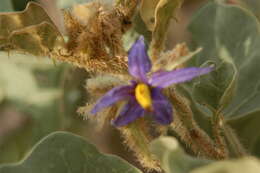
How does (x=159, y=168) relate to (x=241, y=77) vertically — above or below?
below

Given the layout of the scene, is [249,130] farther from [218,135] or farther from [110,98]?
[110,98]

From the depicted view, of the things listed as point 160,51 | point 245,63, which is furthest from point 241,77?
point 160,51

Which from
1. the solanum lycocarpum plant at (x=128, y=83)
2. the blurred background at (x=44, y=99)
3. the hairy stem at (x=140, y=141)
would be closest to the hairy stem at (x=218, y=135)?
the solanum lycocarpum plant at (x=128, y=83)

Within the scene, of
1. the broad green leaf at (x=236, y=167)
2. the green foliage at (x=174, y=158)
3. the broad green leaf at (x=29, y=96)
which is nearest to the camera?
the broad green leaf at (x=236, y=167)

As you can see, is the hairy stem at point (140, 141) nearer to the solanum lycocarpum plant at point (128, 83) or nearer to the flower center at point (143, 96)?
the solanum lycocarpum plant at point (128, 83)

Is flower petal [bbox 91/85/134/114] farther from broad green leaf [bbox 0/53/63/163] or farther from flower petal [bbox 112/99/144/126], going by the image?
broad green leaf [bbox 0/53/63/163]

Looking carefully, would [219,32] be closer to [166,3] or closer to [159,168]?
[166,3]
